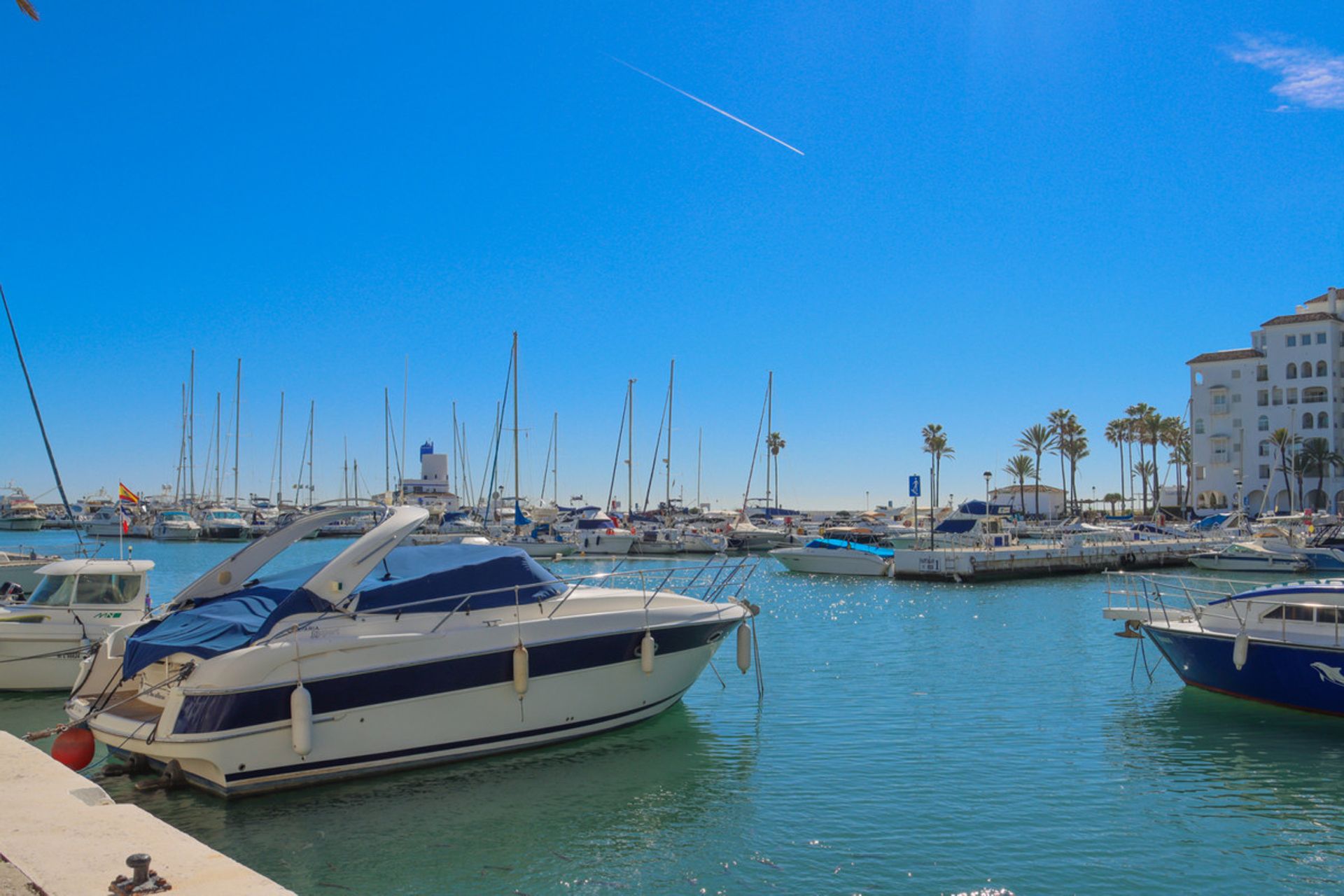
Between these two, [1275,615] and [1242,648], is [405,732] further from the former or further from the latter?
[1275,615]

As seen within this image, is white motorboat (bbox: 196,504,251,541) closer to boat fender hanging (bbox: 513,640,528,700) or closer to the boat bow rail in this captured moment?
boat fender hanging (bbox: 513,640,528,700)

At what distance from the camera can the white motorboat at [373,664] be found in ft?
36.3

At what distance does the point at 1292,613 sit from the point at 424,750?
14.3 meters

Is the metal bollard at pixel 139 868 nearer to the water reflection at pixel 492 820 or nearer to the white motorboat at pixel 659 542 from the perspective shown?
the water reflection at pixel 492 820

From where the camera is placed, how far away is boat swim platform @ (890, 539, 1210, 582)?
148 feet

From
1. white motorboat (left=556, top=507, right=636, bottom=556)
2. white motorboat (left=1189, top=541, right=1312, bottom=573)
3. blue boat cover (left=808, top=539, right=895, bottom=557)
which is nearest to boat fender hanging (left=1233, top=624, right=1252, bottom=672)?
blue boat cover (left=808, top=539, right=895, bottom=557)

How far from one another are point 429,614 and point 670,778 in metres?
3.82

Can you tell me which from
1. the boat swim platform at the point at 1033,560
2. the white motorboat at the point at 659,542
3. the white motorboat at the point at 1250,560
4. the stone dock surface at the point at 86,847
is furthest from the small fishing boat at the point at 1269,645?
the white motorboat at the point at 659,542

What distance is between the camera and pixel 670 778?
41.8ft

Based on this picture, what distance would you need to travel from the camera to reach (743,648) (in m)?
15.9

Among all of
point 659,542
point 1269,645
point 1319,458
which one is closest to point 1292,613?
point 1269,645

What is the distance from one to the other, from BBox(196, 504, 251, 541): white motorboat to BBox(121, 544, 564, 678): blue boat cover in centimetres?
7566

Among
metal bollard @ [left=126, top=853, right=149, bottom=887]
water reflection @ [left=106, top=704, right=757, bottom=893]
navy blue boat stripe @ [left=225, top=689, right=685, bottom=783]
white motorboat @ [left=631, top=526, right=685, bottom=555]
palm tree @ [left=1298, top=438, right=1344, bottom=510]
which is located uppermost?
palm tree @ [left=1298, top=438, right=1344, bottom=510]

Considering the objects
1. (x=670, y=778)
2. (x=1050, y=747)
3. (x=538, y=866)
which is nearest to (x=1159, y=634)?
(x=1050, y=747)
